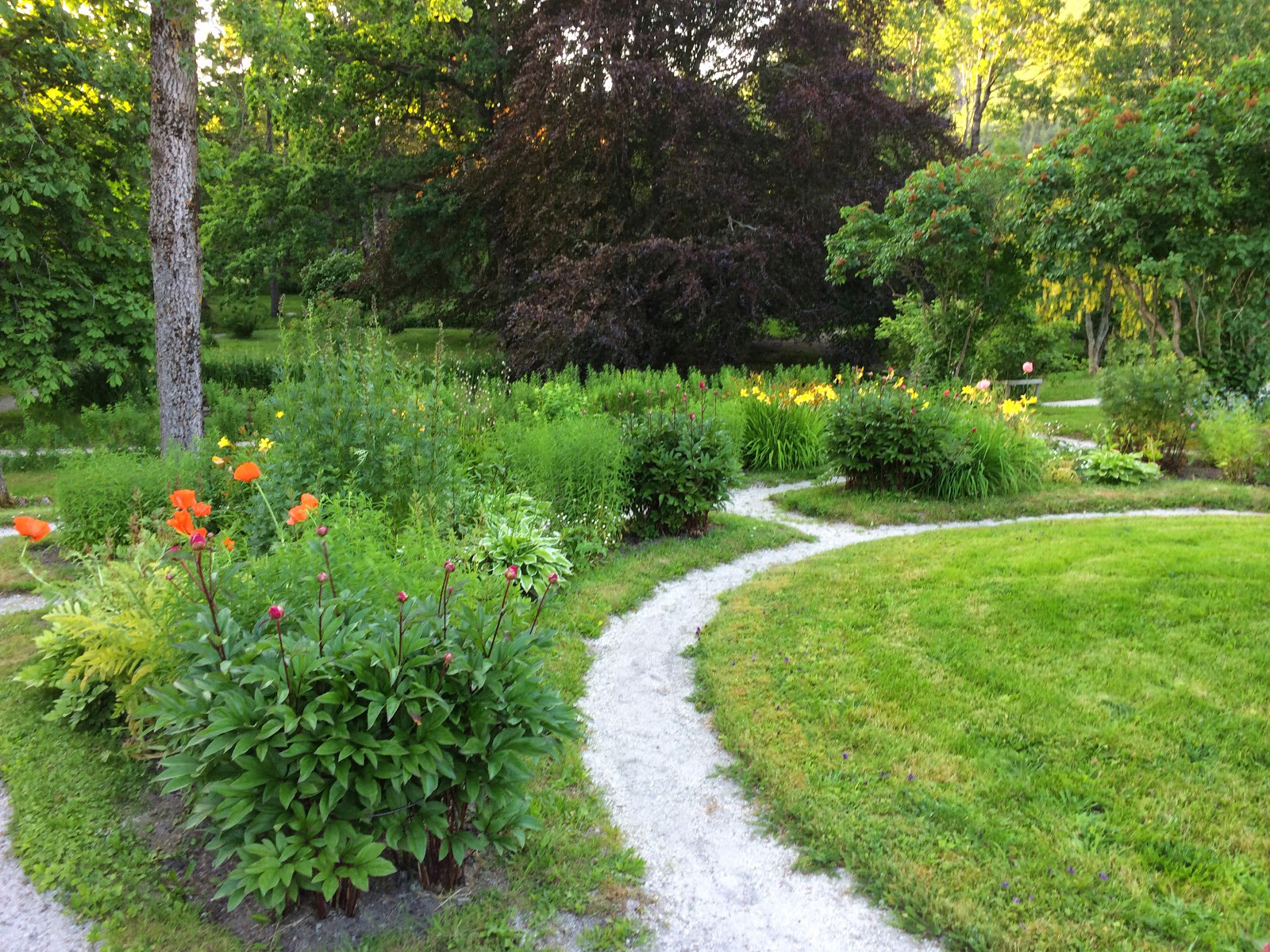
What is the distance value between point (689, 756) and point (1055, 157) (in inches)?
379

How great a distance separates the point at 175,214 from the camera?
6844mm

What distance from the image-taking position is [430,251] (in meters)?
16.3

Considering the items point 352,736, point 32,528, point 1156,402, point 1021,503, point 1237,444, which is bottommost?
point 1021,503

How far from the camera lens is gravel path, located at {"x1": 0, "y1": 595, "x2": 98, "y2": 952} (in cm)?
219

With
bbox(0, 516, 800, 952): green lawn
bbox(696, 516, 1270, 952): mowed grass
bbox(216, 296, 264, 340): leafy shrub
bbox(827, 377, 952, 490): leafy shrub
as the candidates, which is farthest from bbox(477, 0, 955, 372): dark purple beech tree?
bbox(216, 296, 264, 340): leafy shrub

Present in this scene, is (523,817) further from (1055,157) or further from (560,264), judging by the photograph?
(560,264)

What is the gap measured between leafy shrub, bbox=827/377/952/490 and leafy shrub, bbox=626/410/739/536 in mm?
1755

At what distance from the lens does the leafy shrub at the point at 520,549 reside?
4762 mm

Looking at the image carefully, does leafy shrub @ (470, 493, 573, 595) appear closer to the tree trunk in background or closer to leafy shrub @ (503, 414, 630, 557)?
leafy shrub @ (503, 414, 630, 557)

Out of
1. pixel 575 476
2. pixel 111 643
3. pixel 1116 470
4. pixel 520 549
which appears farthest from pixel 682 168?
pixel 111 643

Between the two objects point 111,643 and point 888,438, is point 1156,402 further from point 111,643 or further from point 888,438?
point 111,643

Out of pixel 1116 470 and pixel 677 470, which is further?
pixel 1116 470

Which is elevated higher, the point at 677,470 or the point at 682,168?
the point at 682,168

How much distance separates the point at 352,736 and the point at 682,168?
12.6 meters
